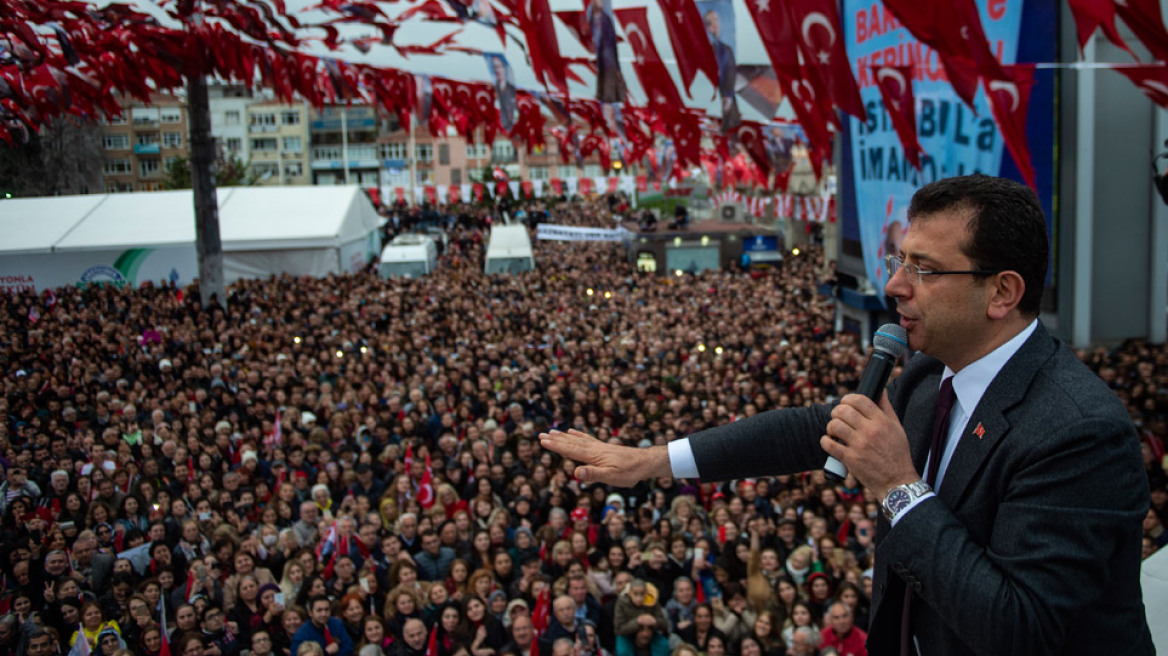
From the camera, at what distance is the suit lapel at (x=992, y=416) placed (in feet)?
5.20

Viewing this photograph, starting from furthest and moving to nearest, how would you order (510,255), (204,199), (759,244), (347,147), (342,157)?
(342,157) → (347,147) → (759,244) → (510,255) → (204,199)

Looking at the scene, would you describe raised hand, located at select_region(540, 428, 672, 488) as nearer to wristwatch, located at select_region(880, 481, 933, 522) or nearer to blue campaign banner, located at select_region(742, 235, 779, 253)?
wristwatch, located at select_region(880, 481, 933, 522)

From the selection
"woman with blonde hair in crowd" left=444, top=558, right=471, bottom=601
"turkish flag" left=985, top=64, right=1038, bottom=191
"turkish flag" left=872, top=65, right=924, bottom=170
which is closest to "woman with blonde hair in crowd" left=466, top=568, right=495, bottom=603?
"woman with blonde hair in crowd" left=444, top=558, right=471, bottom=601

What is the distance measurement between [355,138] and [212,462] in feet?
227

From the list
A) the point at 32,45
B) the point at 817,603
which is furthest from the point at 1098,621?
the point at 32,45

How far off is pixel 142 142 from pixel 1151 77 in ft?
51.5

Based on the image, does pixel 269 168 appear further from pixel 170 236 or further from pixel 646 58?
pixel 646 58

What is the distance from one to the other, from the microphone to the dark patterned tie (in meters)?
0.11

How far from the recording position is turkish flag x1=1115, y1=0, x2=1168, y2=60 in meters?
5.38

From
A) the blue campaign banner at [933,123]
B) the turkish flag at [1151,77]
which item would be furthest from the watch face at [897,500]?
the blue campaign banner at [933,123]

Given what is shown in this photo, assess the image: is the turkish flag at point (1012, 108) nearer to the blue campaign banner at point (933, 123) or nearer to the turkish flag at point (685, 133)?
the blue campaign banner at point (933, 123)

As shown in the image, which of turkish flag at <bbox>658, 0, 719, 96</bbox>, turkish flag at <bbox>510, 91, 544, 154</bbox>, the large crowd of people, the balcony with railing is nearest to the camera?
the large crowd of people

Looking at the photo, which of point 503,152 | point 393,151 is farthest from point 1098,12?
point 503,152

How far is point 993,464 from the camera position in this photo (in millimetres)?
1563
